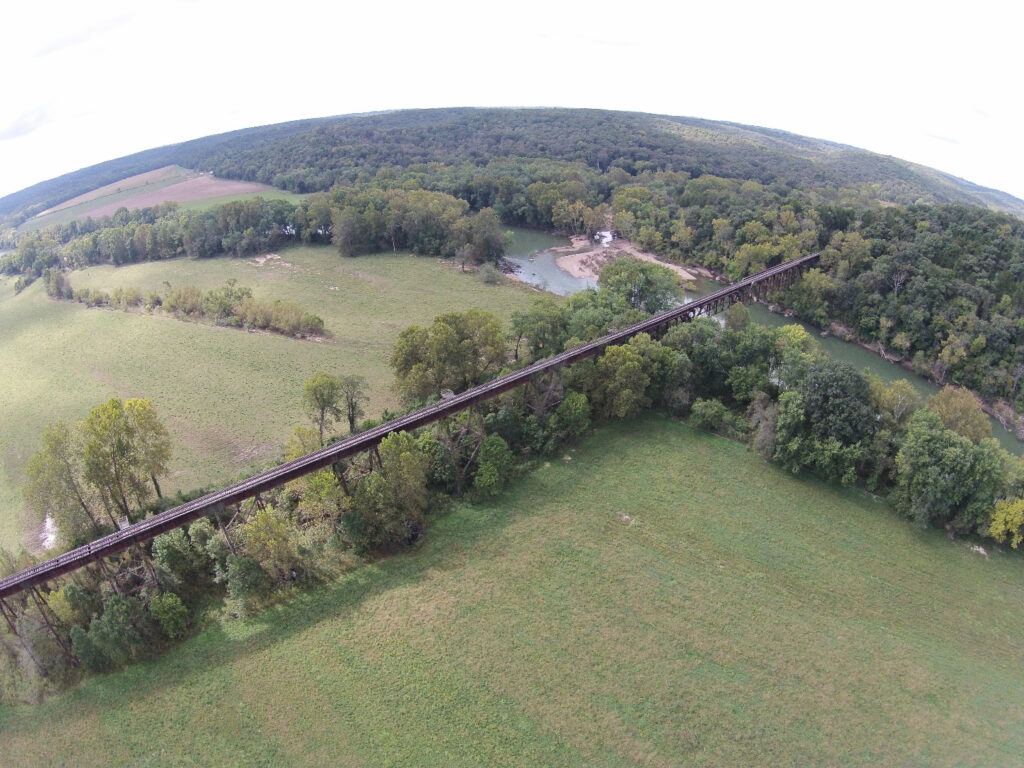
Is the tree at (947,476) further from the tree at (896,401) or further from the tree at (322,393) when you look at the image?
the tree at (322,393)

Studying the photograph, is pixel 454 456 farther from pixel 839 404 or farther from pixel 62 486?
pixel 839 404

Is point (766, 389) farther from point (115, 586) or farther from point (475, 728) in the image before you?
point (115, 586)

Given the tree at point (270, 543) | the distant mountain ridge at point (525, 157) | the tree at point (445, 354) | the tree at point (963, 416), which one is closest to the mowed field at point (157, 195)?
the distant mountain ridge at point (525, 157)

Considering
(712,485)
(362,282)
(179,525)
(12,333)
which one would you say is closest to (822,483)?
(712,485)

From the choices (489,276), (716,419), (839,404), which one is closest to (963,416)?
(839,404)

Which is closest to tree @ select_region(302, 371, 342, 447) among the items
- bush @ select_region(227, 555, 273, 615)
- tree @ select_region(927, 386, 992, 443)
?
bush @ select_region(227, 555, 273, 615)

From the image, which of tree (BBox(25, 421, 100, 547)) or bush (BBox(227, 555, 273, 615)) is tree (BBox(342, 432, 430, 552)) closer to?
bush (BBox(227, 555, 273, 615))
